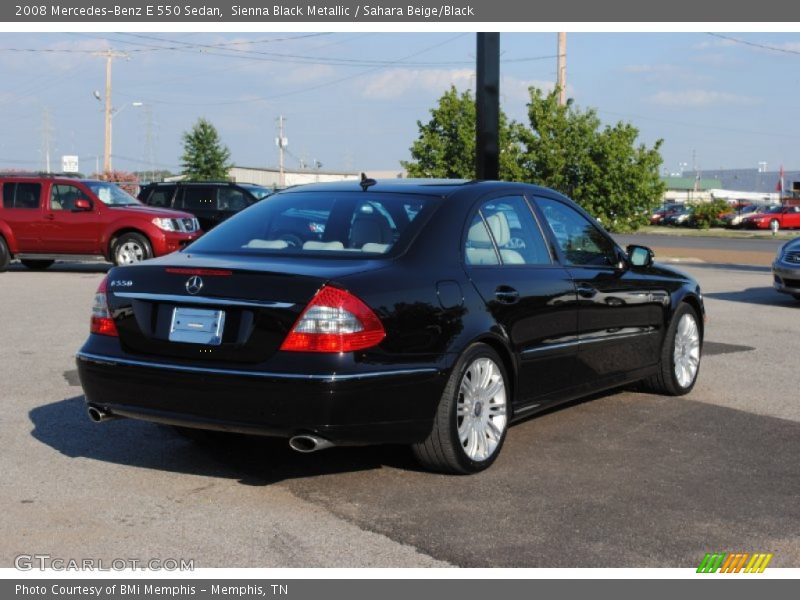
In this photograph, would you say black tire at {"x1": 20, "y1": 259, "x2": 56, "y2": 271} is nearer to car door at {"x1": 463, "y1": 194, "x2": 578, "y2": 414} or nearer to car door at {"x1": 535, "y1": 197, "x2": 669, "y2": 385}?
car door at {"x1": 535, "y1": 197, "x2": 669, "y2": 385}

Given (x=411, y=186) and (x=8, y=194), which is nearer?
(x=411, y=186)

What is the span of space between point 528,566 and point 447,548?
383 millimetres

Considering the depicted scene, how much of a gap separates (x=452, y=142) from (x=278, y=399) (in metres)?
30.3

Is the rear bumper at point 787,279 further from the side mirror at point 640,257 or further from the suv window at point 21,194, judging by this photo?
the suv window at point 21,194

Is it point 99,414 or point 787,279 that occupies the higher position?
point 787,279

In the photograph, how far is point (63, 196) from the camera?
21.6m

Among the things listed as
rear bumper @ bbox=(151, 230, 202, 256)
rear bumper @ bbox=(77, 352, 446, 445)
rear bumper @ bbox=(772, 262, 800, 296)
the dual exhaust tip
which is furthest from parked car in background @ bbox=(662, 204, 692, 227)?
the dual exhaust tip

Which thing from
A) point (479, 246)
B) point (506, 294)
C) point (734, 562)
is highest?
point (479, 246)

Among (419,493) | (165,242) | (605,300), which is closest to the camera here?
(419,493)

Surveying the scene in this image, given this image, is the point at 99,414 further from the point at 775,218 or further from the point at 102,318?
the point at 775,218

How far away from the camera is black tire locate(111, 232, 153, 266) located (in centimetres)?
2095

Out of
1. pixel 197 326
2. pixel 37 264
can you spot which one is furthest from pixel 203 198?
pixel 197 326

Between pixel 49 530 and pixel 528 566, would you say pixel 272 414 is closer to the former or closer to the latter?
pixel 49 530

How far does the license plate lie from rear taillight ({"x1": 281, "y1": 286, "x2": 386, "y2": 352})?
0.37 meters
